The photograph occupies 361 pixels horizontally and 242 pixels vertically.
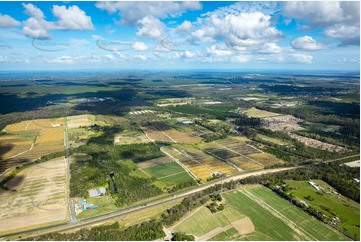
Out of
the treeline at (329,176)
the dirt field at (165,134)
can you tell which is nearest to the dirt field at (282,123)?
the dirt field at (165,134)

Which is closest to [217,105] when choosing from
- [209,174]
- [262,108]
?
Answer: [262,108]

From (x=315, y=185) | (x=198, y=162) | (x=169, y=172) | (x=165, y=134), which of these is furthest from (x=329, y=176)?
(x=165, y=134)

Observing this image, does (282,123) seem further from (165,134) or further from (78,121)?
(78,121)

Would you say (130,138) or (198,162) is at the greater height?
(198,162)

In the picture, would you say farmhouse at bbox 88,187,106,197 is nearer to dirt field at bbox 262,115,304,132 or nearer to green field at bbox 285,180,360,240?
green field at bbox 285,180,360,240

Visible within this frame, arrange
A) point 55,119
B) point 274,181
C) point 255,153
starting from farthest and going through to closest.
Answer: point 55,119 < point 255,153 < point 274,181

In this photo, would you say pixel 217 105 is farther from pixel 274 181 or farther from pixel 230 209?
pixel 230 209
